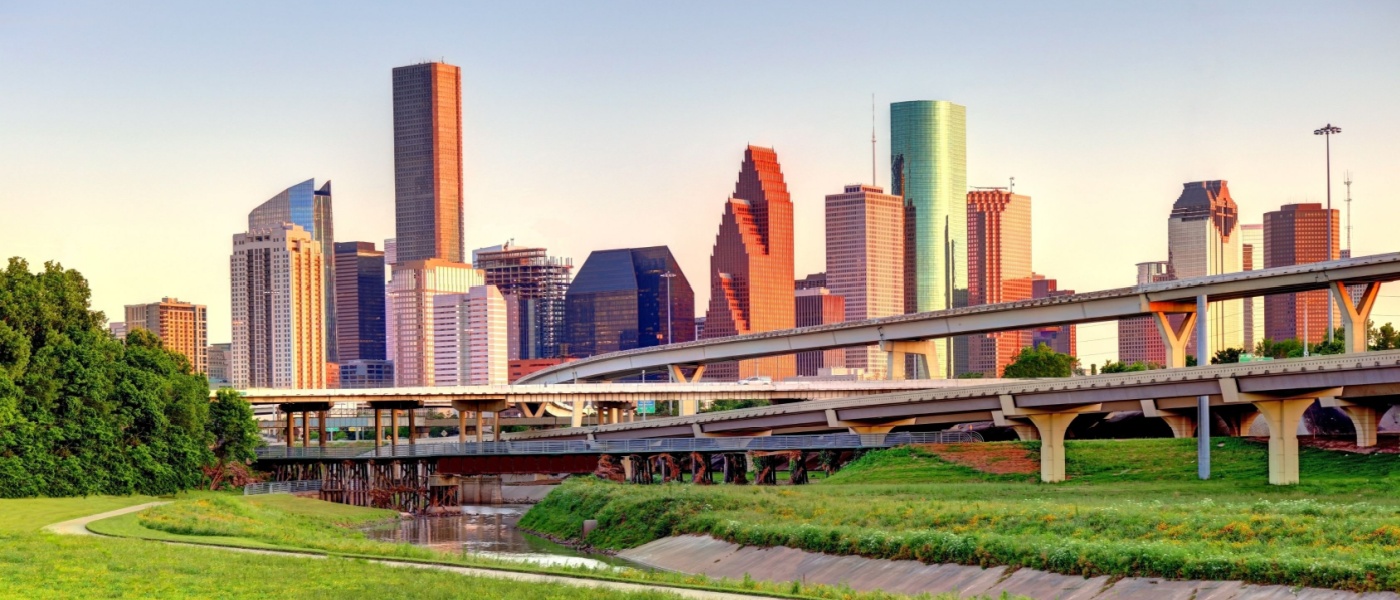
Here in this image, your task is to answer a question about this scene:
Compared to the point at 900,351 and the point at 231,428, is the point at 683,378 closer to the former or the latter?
the point at 900,351

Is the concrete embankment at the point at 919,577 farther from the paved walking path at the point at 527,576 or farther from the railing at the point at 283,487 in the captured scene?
the railing at the point at 283,487

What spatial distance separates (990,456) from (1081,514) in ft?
129

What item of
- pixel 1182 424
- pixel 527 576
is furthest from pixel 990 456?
pixel 527 576

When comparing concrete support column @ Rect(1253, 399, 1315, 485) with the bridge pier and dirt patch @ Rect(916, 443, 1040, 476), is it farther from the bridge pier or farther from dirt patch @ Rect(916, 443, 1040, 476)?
dirt patch @ Rect(916, 443, 1040, 476)

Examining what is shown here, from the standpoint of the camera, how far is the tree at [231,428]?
107 m

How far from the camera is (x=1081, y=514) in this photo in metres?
58.2

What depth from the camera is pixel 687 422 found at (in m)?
123

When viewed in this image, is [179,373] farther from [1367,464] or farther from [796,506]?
[1367,464]

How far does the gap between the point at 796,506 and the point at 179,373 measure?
48293 millimetres

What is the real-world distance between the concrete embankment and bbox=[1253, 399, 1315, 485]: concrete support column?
32.2 metres

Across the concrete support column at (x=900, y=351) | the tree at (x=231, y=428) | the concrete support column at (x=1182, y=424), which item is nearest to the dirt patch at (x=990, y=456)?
the concrete support column at (x=1182, y=424)

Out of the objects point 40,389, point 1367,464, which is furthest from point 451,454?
point 1367,464

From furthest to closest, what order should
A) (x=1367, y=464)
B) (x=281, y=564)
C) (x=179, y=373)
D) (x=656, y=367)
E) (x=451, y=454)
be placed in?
(x=656, y=367) → (x=451, y=454) → (x=179, y=373) → (x=1367, y=464) → (x=281, y=564)

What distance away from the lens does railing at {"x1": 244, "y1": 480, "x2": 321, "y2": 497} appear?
103 m
